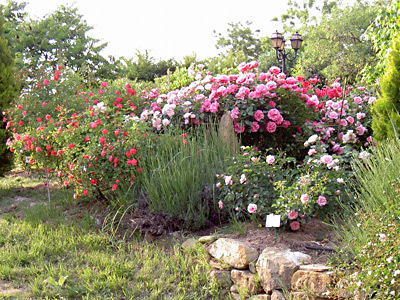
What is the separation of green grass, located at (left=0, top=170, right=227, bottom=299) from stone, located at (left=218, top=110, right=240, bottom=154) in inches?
60.5

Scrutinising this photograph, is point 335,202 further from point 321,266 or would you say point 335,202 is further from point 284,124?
point 284,124

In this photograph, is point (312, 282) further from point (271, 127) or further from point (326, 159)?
Answer: point (271, 127)

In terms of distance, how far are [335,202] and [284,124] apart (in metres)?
2.29

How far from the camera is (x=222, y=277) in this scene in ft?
10.8

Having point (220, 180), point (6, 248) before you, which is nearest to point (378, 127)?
point (220, 180)

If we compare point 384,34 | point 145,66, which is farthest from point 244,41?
point 384,34

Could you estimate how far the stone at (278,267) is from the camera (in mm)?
2902

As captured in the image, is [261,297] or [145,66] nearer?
[261,297]

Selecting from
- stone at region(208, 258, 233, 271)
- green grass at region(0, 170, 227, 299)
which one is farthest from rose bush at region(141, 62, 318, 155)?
stone at region(208, 258, 233, 271)

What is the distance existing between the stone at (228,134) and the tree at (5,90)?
4.43 meters

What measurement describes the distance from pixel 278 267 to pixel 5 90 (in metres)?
6.44

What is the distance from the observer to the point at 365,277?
246cm

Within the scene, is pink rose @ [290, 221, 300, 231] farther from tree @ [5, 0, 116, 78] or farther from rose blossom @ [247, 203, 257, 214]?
tree @ [5, 0, 116, 78]

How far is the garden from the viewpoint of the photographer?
3195 millimetres
